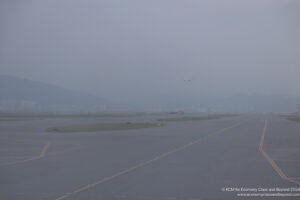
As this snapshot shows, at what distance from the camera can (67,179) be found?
12.3 meters

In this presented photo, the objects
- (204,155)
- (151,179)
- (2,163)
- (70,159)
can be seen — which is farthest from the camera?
(204,155)

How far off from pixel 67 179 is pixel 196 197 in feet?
17.1

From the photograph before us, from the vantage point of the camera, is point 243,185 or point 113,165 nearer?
point 243,185

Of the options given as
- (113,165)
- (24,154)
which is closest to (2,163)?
(24,154)

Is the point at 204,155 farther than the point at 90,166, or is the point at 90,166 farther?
the point at 204,155

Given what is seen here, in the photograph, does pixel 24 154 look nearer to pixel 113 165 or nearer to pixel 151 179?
pixel 113 165

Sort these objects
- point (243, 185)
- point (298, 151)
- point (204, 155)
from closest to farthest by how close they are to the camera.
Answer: point (243, 185) < point (204, 155) < point (298, 151)

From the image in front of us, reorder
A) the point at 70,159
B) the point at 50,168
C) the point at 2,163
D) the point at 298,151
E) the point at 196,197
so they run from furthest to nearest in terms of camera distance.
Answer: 1. the point at 298,151
2. the point at 70,159
3. the point at 2,163
4. the point at 50,168
5. the point at 196,197

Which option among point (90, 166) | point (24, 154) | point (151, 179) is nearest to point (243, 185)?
point (151, 179)

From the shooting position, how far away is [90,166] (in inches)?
599

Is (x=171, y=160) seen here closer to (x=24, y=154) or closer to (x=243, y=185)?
(x=243, y=185)

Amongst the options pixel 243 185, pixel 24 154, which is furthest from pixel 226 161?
pixel 24 154

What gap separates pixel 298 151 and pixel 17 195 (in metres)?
17.4

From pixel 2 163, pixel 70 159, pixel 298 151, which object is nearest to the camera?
pixel 2 163
